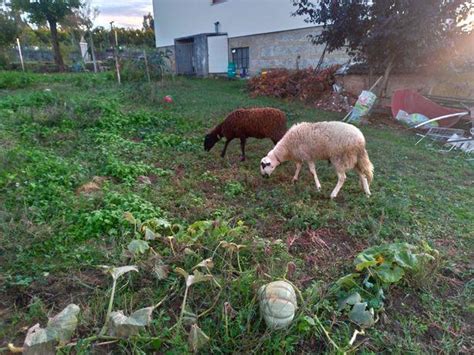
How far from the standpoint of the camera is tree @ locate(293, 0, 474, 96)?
7691 mm

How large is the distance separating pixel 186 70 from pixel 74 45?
1374 centimetres

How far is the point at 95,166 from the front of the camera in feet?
15.9

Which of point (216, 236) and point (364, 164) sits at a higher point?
point (364, 164)

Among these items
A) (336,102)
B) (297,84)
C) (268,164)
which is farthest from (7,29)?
(268,164)

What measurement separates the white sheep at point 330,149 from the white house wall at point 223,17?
40.8 ft

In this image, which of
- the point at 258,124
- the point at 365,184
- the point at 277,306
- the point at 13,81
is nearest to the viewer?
the point at 277,306

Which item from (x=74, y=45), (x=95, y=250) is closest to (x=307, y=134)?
(x=95, y=250)

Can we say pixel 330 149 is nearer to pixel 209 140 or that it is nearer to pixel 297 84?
pixel 209 140

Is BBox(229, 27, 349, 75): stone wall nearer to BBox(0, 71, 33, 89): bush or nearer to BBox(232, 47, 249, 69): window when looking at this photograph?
BBox(232, 47, 249, 69): window

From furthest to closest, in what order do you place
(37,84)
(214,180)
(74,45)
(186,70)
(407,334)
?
(74,45), (186,70), (37,84), (214,180), (407,334)

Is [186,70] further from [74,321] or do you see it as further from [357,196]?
[74,321]

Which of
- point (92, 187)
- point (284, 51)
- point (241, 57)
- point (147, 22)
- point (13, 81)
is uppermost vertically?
point (147, 22)

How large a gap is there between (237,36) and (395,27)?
499 inches

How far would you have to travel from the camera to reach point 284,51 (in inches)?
637
